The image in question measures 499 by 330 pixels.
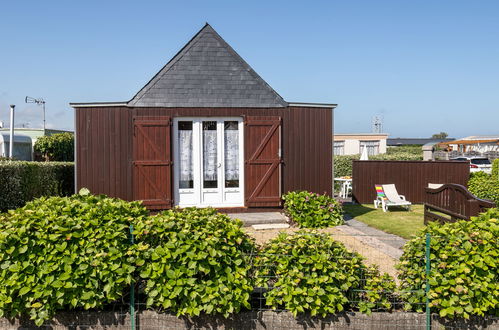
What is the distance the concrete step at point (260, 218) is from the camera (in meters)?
8.50

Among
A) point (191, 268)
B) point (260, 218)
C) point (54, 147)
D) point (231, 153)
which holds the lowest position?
point (260, 218)

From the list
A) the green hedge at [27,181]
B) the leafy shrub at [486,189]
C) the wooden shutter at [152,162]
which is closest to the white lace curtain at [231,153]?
the wooden shutter at [152,162]

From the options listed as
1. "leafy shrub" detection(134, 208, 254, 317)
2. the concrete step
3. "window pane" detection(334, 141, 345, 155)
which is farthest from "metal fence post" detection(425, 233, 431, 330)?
"window pane" detection(334, 141, 345, 155)

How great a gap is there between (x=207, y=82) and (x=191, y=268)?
6259mm

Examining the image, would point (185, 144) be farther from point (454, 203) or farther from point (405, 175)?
point (405, 175)

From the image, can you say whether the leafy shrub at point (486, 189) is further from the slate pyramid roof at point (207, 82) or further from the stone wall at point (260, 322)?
the stone wall at point (260, 322)

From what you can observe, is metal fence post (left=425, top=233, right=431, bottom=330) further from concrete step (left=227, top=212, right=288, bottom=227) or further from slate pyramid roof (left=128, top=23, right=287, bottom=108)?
slate pyramid roof (left=128, top=23, right=287, bottom=108)

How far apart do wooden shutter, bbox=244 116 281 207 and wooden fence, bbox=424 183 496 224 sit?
3.39 m

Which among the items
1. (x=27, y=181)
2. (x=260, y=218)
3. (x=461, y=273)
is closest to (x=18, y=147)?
(x=27, y=181)

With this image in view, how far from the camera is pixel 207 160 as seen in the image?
30.3 ft

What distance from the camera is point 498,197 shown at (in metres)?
10.9

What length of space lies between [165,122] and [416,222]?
20.9 ft

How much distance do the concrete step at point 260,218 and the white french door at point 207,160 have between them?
1.73 ft

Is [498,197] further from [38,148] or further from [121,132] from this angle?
[38,148]
